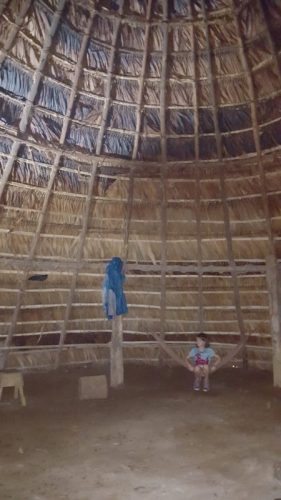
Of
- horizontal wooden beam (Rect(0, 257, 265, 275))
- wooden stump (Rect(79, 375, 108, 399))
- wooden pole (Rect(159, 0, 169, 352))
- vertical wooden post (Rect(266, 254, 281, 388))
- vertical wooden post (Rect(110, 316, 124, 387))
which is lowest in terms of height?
wooden stump (Rect(79, 375, 108, 399))

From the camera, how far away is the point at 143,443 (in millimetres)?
4902

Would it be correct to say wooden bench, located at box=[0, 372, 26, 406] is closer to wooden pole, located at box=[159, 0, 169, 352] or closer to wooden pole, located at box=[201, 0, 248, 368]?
wooden pole, located at box=[159, 0, 169, 352]

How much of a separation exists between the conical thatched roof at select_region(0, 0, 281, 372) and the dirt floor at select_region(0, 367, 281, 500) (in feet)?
3.86

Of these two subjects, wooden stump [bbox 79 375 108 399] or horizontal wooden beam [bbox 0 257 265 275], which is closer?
wooden stump [bbox 79 375 108 399]

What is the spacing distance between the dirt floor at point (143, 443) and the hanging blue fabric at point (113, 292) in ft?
3.75

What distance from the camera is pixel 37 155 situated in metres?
6.84

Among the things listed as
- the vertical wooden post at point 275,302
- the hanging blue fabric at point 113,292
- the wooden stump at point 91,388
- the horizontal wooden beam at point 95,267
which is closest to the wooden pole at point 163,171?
the horizontal wooden beam at point 95,267

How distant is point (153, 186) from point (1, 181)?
2268mm

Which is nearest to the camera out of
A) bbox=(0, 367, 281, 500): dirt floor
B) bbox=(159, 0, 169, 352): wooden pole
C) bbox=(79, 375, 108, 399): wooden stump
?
bbox=(0, 367, 281, 500): dirt floor

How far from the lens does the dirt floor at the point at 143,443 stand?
3863 mm

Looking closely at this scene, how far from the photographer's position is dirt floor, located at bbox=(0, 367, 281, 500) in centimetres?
386

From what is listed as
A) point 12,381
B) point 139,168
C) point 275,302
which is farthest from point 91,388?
point 139,168

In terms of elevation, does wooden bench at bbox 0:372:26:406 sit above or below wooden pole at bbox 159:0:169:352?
below

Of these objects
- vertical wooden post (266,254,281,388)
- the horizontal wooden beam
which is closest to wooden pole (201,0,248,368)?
the horizontal wooden beam
